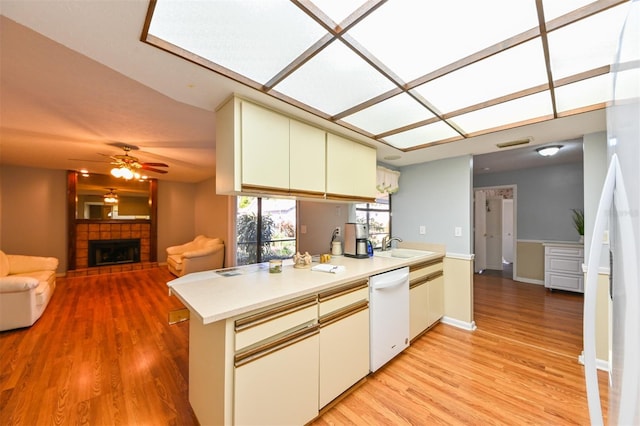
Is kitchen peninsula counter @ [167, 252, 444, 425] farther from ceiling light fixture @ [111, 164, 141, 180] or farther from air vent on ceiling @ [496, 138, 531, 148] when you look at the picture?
ceiling light fixture @ [111, 164, 141, 180]

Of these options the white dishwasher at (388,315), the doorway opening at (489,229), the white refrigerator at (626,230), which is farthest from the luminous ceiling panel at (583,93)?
the doorway opening at (489,229)

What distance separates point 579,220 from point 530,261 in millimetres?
1120

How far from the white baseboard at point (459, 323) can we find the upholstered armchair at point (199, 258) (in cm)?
444

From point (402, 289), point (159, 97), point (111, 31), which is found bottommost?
point (402, 289)

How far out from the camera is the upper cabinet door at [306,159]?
1.95 m

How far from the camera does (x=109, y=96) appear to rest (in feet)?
6.85

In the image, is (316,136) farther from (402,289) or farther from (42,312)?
(42,312)

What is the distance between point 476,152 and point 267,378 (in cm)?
316

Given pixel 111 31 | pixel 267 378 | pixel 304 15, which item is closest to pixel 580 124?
pixel 304 15

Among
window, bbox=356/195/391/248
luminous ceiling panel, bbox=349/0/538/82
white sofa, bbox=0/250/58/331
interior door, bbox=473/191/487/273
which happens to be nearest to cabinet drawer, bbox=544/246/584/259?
interior door, bbox=473/191/487/273

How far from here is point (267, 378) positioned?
128 cm

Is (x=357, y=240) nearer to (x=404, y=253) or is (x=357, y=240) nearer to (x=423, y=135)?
(x=404, y=253)

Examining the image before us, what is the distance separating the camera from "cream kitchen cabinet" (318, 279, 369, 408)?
5.23 ft

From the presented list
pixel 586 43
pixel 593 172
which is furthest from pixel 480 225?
pixel 586 43
